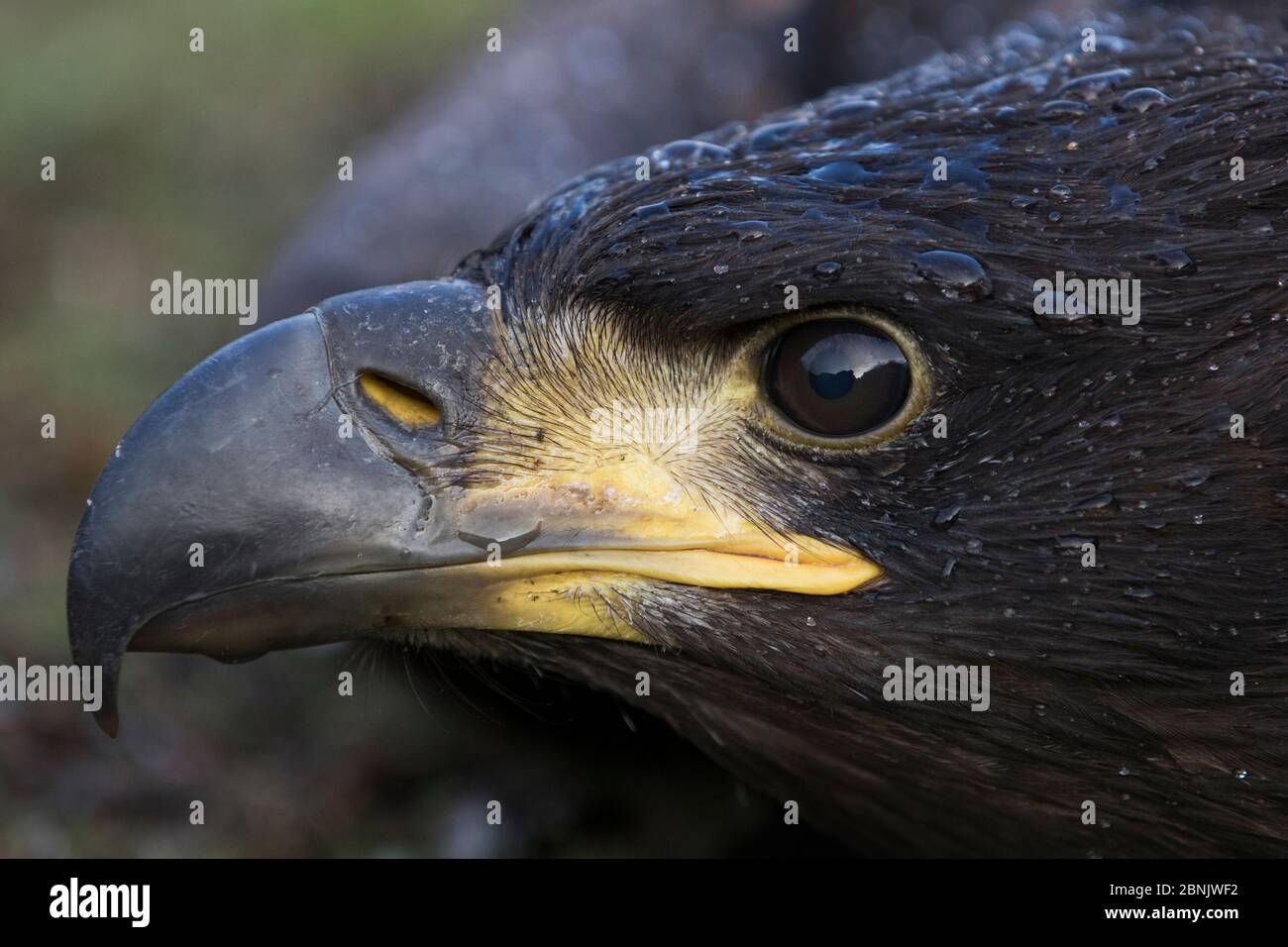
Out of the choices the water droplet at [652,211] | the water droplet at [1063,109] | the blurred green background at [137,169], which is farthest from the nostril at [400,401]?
the blurred green background at [137,169]

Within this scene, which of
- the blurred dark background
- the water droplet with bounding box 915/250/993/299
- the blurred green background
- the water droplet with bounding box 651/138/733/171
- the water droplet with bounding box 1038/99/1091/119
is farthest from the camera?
the blurred green background

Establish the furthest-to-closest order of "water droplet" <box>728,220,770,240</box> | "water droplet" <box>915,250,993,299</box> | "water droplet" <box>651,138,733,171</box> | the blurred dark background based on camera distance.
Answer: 1. the blurred dark background
2. "water droplet" <box>651,138,733,171</box>
3. "water droplet" <box>728,220,770,240</box>
4. "water droplet" <box>915,250,993,299</box>

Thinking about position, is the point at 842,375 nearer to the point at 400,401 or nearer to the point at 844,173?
the point at 844,173

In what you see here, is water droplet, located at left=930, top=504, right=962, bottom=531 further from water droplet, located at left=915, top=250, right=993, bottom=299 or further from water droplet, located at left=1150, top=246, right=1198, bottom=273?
water droplet, located at left=1150, top=246, right=1198, bottom=273

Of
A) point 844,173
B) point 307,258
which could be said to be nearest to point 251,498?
point 844,173

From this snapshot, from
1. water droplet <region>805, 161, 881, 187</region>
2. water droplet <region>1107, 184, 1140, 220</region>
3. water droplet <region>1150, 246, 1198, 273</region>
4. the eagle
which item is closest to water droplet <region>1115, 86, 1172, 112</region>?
the eagle

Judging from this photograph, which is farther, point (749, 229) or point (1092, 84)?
point (1092, 84)
